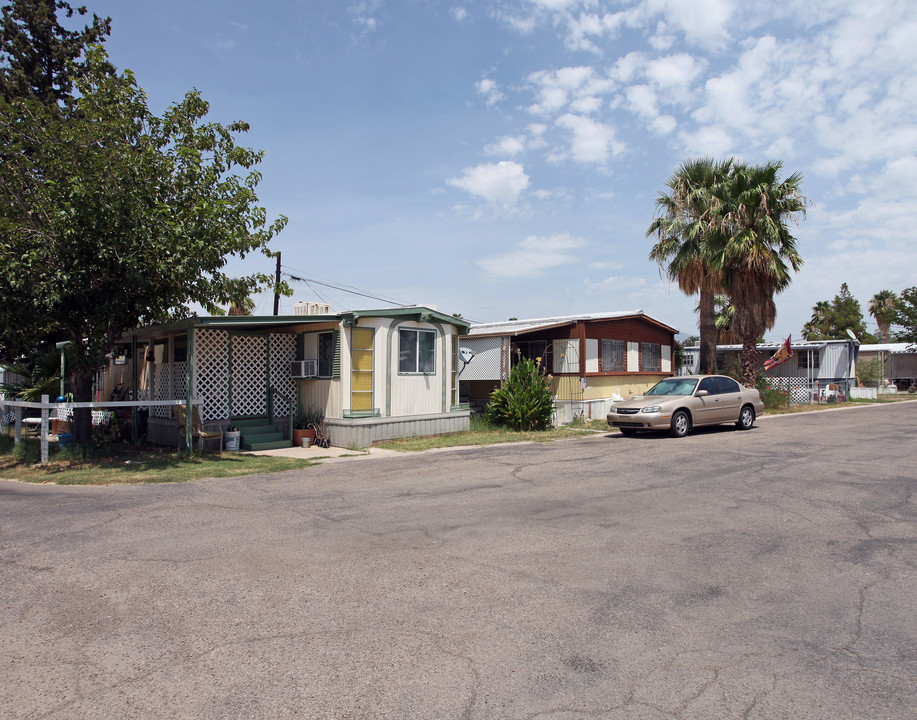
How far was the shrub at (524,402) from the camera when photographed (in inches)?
695

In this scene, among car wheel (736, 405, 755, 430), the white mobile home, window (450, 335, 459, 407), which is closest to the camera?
the white mobile home

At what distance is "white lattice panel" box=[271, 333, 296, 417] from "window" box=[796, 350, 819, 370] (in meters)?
27.9

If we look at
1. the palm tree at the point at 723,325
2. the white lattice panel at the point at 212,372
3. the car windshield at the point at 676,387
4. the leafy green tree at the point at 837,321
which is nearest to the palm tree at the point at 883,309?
the leafy green tree at the point at 837,321

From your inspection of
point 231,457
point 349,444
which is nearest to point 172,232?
point 231,457

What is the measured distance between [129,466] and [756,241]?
20386 millimetres

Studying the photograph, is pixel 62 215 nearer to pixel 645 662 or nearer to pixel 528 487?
pixel 528 487

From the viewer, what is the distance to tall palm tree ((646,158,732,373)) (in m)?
23.5

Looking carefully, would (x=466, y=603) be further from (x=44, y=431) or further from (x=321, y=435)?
(x=321, y=435)

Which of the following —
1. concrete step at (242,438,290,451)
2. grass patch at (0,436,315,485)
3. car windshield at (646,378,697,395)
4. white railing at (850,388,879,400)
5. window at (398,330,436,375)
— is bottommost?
grass patch at (0,436,315,485)

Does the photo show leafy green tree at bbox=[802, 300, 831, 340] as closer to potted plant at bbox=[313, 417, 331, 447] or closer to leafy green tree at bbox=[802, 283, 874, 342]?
leafy green tree at bbox=[802, 283, 874, 342]

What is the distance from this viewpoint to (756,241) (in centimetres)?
2244

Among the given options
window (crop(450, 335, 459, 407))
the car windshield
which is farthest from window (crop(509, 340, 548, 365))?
the car windshield

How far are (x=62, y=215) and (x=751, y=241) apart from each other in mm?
20262

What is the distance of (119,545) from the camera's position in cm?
630
